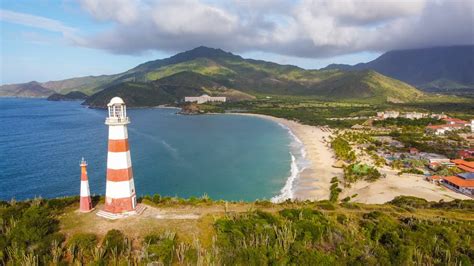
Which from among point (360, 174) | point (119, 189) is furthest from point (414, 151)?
point (119, 189)

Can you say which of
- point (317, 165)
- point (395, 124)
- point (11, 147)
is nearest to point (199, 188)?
point (317, 165)

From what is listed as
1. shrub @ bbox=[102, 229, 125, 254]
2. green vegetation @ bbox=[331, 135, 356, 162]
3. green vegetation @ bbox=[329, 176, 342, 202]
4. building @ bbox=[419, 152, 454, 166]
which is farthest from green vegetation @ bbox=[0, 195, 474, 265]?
green vegetation @ bbox=[331, 135, 356, 162]

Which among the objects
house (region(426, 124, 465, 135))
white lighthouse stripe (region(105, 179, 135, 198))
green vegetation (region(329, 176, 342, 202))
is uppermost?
white lighthouse stripe (region(105, 179, 135, 198))

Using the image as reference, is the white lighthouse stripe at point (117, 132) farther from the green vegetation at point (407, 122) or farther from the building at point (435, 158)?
the green vegetation at point (407, 122)

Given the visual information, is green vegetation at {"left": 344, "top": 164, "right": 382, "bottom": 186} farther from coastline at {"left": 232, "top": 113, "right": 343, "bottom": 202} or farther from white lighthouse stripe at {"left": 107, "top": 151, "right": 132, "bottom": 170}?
white lighthouse stripe at {"left": 107, "top": 151, "right": 132, "bottom": 170}

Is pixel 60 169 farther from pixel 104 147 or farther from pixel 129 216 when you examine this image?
pixel 129 216

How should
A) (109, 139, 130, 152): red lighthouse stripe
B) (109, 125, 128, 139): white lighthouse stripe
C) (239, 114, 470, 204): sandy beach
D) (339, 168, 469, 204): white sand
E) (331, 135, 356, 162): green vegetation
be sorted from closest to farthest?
(109, 125, 128, 139): white lighthouse stripe < (109, 139, 130, 152): red lighthouse stripe < (339, 168, 469, 204): white sand < (239, 114, 470, 204): sandy beach < (331, 135, 356, 162): green vegetation

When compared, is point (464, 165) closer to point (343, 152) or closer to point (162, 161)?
point (343, 152)
